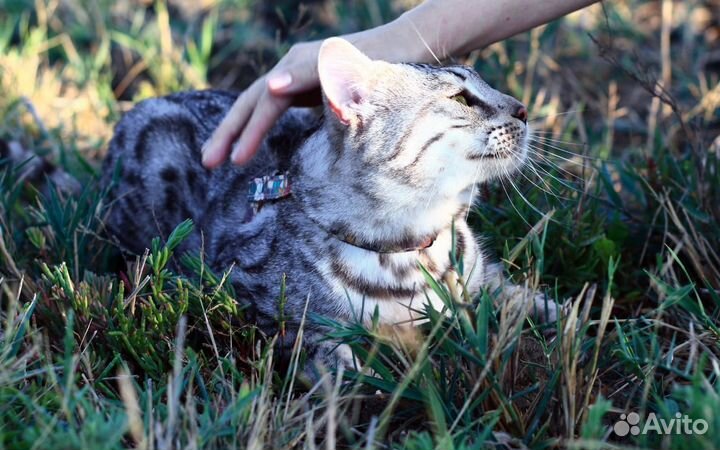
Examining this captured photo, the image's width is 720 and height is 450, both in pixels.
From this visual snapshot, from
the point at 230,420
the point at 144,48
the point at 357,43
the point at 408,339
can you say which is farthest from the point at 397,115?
the point at 144,48

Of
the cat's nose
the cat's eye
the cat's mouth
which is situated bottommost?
the cat's mouth

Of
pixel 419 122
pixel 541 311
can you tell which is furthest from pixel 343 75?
pixel 541 311

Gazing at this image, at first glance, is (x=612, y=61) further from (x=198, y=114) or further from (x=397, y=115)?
(x=198, y=114)

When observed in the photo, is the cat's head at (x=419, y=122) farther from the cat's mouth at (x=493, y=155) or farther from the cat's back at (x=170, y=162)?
the cat's back at (x=170, y=162)

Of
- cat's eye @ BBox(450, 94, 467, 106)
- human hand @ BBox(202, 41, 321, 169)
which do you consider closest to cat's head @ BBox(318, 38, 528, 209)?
cat's eye @ BBox(450, 94, 467, 106)

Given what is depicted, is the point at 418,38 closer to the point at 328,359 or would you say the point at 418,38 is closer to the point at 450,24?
the point at 450,24

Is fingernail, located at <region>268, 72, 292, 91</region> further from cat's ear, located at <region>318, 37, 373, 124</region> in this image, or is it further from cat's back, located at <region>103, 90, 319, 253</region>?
cat's back, located at <region>103, 90, 319, 253</region>
